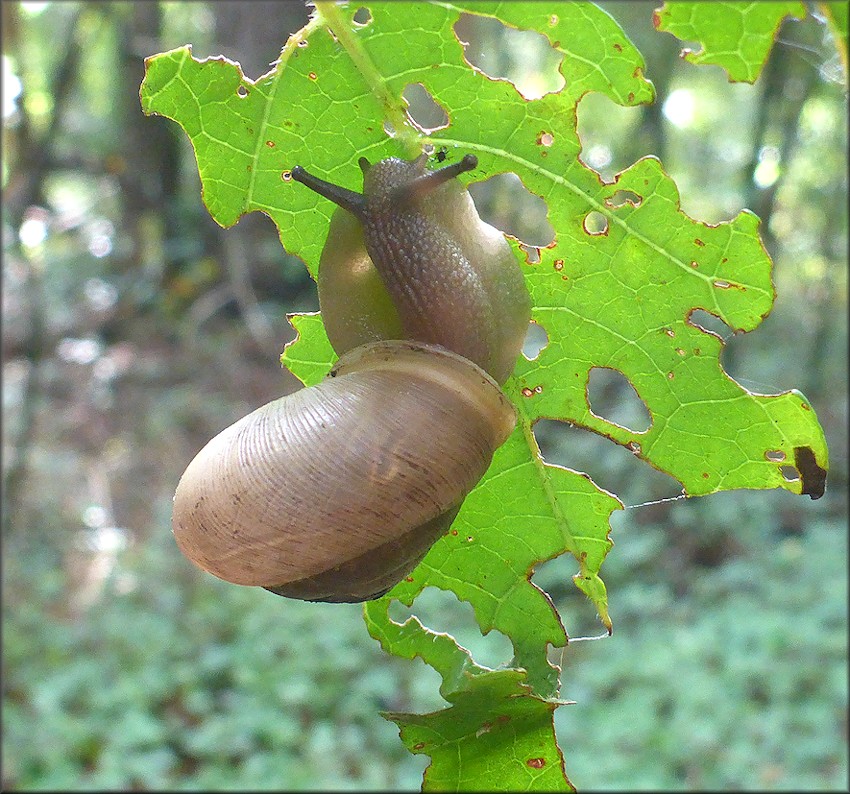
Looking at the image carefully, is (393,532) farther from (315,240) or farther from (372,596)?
(315,240)

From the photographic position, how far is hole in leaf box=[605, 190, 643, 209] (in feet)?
3.52

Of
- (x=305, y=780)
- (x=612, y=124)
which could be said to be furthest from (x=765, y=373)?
(x=305, y=780)

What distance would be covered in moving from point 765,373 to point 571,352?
6.29 metres

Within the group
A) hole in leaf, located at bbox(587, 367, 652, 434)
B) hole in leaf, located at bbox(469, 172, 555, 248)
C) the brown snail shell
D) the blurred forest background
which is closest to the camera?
the brown snail shell

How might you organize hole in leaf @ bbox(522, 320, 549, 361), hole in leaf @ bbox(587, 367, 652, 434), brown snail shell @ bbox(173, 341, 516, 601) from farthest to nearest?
hole in leaf @ bbox(587, 367, 652, 434)
hole in leaf @ bbox(522, 320, 549, 361)
brown snail shell @ bbox(173, 341, 516, 601)

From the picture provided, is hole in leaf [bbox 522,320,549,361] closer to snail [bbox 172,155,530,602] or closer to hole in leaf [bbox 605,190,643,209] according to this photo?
snail [bbox 172,155,530,602]

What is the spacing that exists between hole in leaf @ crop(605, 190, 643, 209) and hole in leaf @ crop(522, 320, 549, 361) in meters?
0.19

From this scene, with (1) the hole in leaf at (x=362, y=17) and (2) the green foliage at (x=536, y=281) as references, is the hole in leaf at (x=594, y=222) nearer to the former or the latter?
(2) the green foliage at (x=536, y=281)

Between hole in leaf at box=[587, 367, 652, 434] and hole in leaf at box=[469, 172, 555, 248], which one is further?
hole in leaf at box=[587, 367, 652, 434]

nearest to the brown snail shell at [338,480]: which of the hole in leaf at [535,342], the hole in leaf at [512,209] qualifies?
the hole in leaf at [535,342]

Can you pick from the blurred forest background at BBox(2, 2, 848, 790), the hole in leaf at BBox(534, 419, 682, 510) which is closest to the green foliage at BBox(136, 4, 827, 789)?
the blurred forest background at BBox(2, 2, 848, 790)

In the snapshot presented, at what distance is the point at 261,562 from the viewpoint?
0.94m

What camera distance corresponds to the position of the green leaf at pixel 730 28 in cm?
72

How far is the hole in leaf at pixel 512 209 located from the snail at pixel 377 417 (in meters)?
3.63
